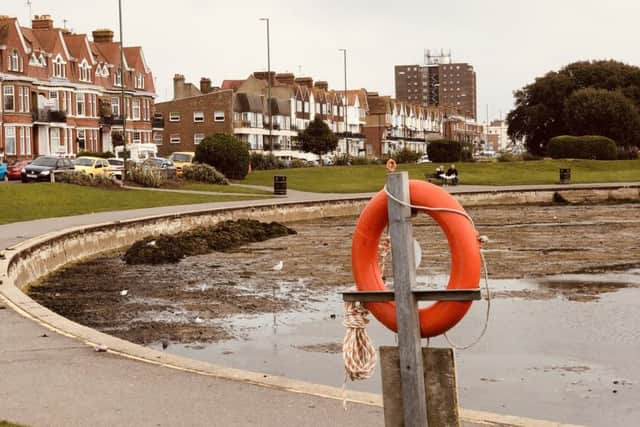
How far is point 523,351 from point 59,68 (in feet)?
239

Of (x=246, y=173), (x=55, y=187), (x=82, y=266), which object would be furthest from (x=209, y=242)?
(x=246, y=173)

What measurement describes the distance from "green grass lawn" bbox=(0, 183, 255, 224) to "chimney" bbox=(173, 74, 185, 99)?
8340cm

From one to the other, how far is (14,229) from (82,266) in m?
3.50

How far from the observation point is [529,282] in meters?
18.5

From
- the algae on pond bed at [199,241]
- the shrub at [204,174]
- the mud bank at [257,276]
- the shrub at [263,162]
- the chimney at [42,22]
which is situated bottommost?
the mud bank at [257,276]

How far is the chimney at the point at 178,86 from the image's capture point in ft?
406

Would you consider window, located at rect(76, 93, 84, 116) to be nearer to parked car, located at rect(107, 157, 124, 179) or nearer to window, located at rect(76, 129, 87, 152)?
window, located at rect(76, 129, 87, 152)

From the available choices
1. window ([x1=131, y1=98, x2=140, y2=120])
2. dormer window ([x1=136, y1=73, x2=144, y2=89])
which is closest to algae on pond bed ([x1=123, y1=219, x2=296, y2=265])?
window ([x1=131, y1=98, x2=140, y2=120])

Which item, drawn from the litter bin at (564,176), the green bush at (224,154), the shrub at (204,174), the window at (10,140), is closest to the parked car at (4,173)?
the shrub at (204,174)

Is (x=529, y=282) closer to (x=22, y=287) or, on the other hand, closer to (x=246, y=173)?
(x=22, y=287)

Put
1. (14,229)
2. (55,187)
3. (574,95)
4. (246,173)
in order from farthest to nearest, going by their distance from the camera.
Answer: (574,95) → (246,173) → (55,187) → (14,229)

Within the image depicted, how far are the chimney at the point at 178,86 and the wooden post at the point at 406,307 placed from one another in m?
120

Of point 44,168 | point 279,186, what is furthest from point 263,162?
point 44,168

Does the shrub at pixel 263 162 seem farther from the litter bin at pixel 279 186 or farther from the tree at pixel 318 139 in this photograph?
the tree at pixel 318 139
